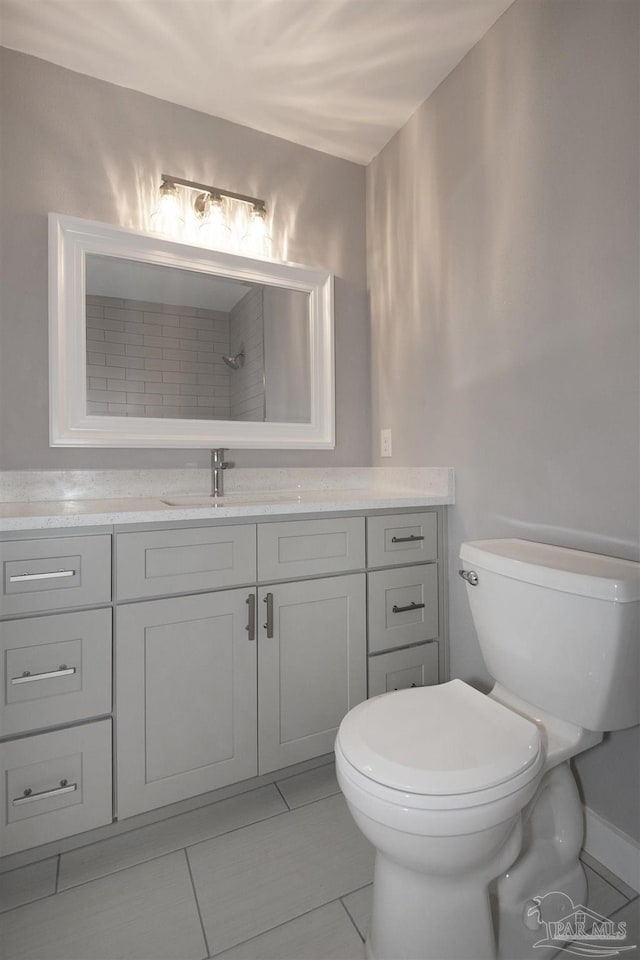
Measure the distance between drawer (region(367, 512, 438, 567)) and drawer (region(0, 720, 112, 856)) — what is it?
904mm

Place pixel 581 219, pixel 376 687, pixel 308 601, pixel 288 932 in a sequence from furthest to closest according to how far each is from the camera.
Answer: pixel 376 687
pixel 308 601
pixel 581 219
pixel 288 932

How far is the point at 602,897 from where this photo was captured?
1107 mm

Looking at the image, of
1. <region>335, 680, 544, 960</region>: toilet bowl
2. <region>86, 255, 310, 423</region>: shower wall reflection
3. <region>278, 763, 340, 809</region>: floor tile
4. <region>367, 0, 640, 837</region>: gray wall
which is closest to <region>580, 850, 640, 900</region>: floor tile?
<region>367, 0, 640, 837</region>: gray wall

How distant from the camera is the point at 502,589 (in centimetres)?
113

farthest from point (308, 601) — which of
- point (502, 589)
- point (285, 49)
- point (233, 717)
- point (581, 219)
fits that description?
point (285, 49)

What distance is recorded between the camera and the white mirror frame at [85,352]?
62.0 inches

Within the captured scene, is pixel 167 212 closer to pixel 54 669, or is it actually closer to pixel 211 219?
pixel 211 219

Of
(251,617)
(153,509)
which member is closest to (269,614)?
(251,617)

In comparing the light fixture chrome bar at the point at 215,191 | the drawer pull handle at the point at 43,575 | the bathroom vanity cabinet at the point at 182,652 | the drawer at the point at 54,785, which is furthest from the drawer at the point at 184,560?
the light fixture chrome bar at the point at 215,191

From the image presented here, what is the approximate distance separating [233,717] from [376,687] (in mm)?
489

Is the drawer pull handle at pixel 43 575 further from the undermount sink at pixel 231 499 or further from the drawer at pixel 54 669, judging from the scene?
the undermount sink at pixel 231 499

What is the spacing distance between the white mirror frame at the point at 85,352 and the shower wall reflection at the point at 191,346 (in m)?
0.03

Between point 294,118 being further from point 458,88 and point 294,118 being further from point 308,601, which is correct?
point 308,601

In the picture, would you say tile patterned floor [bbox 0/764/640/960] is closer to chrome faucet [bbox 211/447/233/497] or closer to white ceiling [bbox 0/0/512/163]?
chrome faucet [bbox 211/447/233/497]
